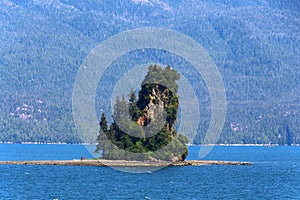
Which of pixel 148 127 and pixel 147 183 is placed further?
pixel 148 127

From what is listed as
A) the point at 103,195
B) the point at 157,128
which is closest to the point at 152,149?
the point at 157,128

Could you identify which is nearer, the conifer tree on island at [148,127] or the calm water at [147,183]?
the calm water at [147,183]

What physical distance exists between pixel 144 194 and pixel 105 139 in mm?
53686

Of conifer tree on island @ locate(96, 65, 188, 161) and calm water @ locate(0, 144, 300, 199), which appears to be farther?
conifer tree on island @ locate(96, 65, 188, 161)

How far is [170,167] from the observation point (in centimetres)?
17200

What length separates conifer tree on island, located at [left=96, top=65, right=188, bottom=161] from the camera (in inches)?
6909

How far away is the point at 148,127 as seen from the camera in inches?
7087

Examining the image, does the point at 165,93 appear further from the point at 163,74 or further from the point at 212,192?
the point at 212,192

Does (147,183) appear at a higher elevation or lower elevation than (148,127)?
lower

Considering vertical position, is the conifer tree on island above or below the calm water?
above

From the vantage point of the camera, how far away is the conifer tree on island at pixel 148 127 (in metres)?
176

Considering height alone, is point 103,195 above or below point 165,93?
below

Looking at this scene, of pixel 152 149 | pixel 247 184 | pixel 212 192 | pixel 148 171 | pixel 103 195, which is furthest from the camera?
pixel 152 149

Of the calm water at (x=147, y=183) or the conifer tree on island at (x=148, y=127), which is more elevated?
the conifer tree on island at (x=148, y=127)
